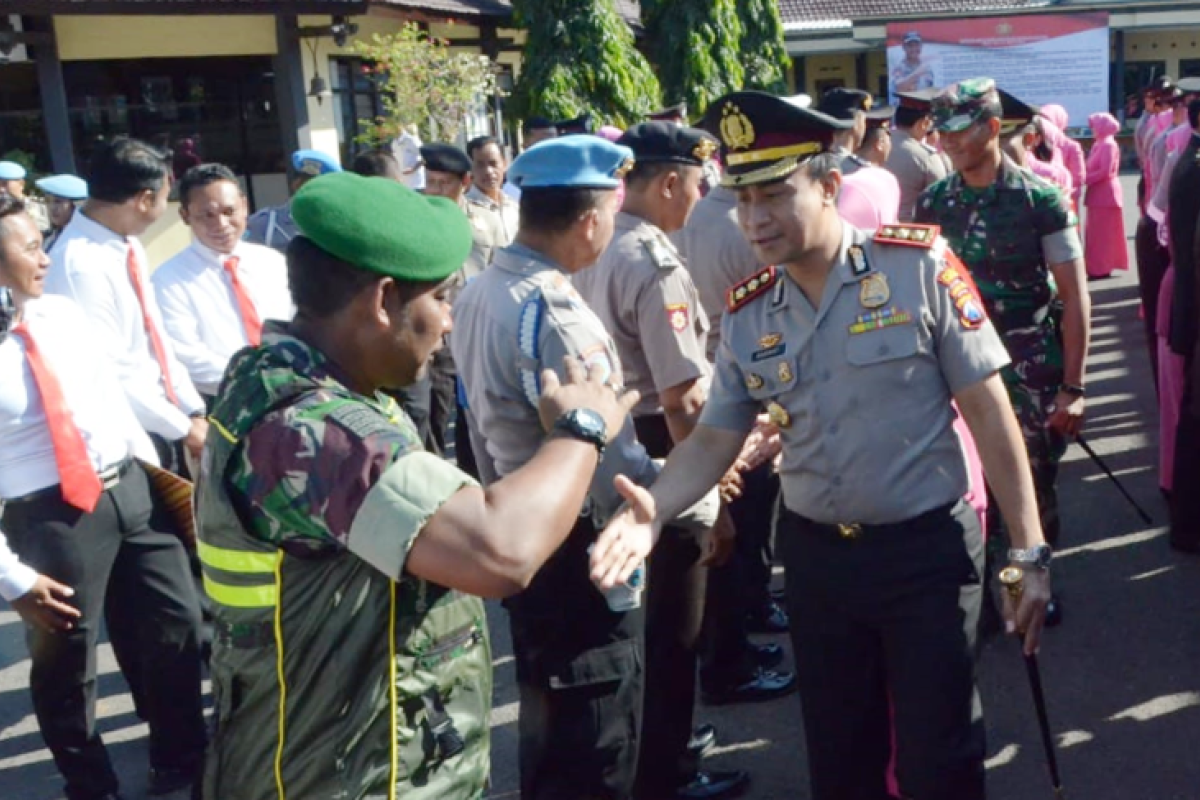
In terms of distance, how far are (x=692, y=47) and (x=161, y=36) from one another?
10739 millimetres

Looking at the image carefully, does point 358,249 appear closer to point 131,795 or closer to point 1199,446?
point 131,795

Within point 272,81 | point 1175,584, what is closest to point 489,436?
point 1175,584

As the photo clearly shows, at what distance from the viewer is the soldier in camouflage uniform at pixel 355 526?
73.5 inches

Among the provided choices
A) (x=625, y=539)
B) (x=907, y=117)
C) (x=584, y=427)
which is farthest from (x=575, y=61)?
(x=584, y=427)

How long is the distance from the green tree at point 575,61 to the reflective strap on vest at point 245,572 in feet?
54.9

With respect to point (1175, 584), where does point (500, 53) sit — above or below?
above

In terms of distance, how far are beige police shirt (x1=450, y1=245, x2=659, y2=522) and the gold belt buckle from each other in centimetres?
53

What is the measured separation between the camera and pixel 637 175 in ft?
12.9

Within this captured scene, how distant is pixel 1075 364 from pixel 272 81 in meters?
13.3

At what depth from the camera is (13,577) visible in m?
3.50

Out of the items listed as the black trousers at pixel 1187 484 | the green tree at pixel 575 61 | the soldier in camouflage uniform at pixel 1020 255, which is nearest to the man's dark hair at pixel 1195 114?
the black trousers at pixel 1187 484

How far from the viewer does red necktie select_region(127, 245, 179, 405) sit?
4617mm

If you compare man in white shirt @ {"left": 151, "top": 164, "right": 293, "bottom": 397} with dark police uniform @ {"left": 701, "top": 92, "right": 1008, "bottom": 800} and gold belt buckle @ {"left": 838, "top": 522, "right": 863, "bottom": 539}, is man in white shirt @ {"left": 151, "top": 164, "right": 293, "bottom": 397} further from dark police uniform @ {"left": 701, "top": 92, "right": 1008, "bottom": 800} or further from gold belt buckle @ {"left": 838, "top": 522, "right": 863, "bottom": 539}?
gold belt buckle @ {"left": 838, "top": 522, "right": 863, "bottom": 539}

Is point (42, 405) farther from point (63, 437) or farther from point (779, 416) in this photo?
point (779, 416)
